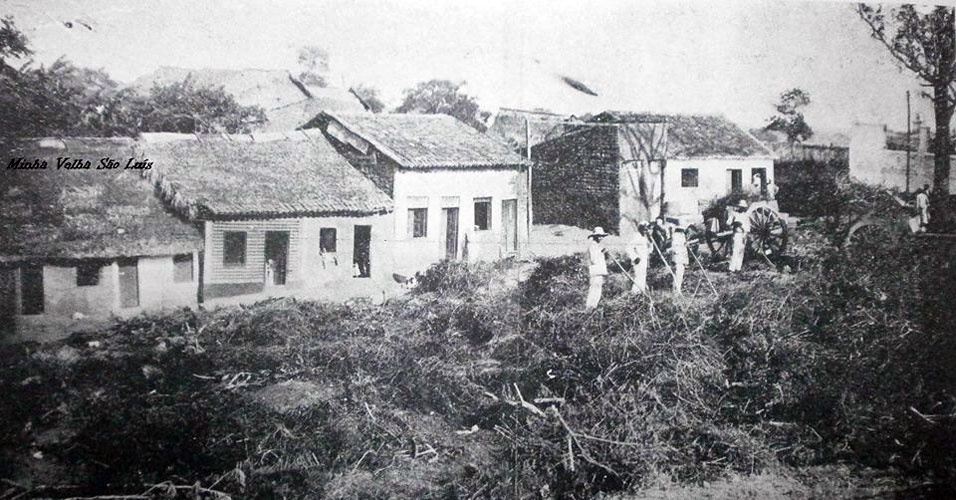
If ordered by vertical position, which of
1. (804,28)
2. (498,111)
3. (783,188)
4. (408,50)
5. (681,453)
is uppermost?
(804,28)

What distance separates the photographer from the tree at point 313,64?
295 centimetres

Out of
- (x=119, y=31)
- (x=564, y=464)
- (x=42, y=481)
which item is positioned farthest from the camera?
(x=564, y=464)

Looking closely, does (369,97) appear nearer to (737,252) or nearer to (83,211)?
(83,211)

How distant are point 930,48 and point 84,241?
4577 millimetres

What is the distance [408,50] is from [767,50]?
2039 millimetres

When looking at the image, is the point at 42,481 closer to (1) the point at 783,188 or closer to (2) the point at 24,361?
(2) the point at 24,361

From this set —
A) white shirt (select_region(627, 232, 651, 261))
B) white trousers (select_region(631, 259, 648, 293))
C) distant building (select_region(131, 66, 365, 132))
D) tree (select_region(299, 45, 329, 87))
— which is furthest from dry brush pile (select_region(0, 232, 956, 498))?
tree (select_region(299, 45, 329, 87))

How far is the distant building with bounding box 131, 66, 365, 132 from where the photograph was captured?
2807mm

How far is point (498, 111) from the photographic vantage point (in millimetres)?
3199

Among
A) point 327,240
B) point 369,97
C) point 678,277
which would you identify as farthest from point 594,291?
point 369,97

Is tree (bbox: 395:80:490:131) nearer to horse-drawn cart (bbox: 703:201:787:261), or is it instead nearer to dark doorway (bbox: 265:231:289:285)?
dark doorway (bbox: 265:231:289:285)

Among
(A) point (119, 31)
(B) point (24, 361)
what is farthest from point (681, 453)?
(A) point (119, 31)

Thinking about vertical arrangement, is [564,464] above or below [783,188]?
below

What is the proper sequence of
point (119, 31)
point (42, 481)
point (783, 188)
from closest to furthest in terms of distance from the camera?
point (42, 481) < point (119, 31) < point (783, 188)
